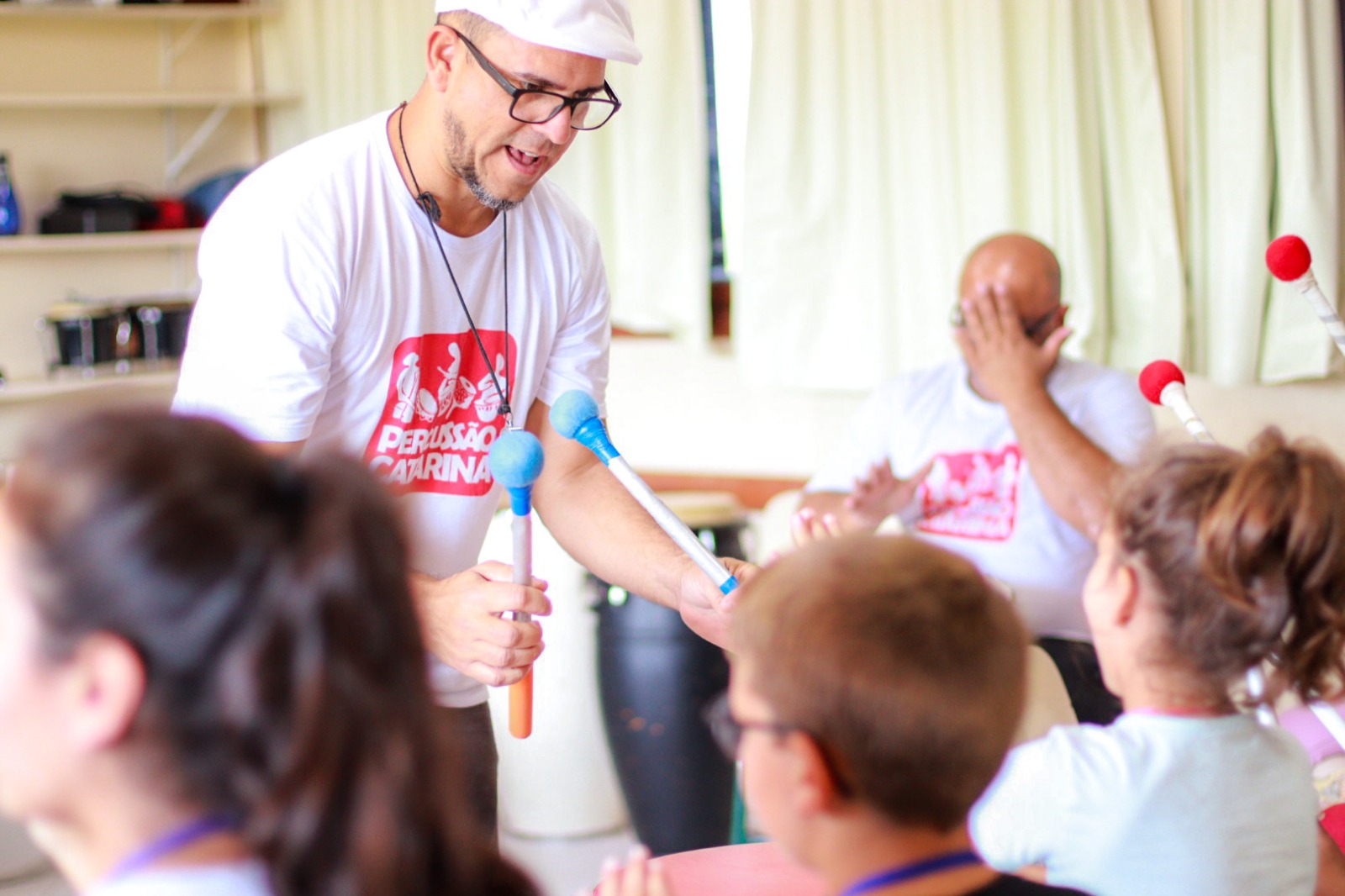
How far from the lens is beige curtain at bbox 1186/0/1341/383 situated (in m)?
→ 2.51

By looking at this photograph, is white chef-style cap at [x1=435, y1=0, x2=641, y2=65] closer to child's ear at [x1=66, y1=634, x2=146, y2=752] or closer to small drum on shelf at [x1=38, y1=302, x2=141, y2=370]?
child's ear at [x1=66, y1=634, x2=146, y2=752]

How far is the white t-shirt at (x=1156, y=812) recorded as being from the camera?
3.91 ft

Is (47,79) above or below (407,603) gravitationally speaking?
above

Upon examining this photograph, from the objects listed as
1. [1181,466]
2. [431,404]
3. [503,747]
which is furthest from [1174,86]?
[503,747]

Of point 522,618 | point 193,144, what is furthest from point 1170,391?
point 193,144

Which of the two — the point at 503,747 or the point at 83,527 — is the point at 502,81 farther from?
the point at 503,747

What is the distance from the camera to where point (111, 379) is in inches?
137

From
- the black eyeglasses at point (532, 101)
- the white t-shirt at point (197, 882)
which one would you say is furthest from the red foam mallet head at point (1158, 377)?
the white t-shirt at point (197, 882)

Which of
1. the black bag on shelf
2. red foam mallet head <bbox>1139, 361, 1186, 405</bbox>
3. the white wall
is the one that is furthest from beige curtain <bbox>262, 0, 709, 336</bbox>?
red foam mallet head <bbox>1139, 361, 1186, 405</bbox>

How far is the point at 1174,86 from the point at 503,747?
2104 mm

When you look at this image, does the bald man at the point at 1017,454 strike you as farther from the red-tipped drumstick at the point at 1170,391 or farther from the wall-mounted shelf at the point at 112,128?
the wall-mounted shelf at the point at 112,128

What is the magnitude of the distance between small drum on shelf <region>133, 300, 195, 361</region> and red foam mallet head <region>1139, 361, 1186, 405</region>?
281cm

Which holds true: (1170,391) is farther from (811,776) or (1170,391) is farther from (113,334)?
(113,334)

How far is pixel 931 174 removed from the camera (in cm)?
295
